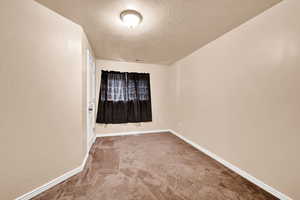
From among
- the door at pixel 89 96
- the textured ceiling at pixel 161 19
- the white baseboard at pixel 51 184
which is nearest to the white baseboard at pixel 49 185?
the white baseboard at pixel 51 184

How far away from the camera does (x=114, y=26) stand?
6.54 ft

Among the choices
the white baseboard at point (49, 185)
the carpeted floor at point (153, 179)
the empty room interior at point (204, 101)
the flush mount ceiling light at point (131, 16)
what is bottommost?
the carpeted floor at point (153, 179)

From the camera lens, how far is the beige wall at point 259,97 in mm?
1332

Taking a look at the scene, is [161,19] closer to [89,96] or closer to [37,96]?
[37,96]

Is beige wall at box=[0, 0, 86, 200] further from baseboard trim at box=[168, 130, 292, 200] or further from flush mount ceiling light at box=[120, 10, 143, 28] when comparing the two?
baseboard trim at box=[168, 130, 292, 200]

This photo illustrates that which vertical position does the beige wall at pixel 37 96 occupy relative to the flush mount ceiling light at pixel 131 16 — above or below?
below

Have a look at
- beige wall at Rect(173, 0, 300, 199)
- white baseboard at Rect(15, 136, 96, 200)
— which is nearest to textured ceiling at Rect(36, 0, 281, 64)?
beige wall at Rect(173, 0, 300, 199)

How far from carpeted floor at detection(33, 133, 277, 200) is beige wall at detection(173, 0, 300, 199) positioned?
0.34m

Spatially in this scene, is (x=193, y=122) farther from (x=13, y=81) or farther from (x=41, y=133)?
(x=13, y=81)

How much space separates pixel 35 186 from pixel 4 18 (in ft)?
6.26

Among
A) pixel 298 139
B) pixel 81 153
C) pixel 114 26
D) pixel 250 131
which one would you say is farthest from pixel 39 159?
pixel 298 139

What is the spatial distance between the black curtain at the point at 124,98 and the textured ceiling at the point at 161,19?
45.8 inches

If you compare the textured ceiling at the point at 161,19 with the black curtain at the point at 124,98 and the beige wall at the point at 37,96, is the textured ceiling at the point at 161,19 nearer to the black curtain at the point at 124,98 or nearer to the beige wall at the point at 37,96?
the beige wall at the point at 37,96

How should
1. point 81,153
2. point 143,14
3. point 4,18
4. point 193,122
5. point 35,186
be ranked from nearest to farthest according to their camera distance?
point 4,18 → point 35,186 → point 143,14 → point 81,153 → point 193,122
